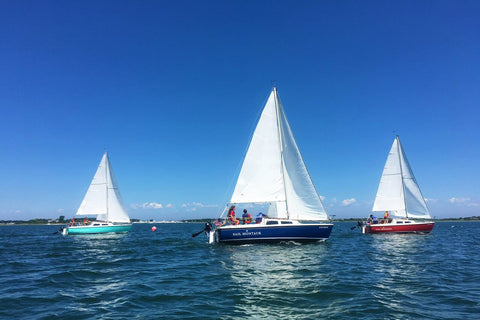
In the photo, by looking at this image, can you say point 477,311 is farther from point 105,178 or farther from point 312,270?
point 105,178

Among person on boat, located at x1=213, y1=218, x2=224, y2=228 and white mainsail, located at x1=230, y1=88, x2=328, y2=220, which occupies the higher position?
white mainsail, located at x1=230, y1=88, x2=328, y2=220

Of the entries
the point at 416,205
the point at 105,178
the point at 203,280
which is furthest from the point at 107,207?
the point at 416,205

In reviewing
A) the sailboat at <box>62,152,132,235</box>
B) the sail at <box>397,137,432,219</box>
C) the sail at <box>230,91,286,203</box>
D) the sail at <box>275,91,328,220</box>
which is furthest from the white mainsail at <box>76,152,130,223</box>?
the sail at <box>397,137,432,219</box>

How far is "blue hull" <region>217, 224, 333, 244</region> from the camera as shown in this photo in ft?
78.8

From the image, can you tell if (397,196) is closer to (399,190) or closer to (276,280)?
(399,190)

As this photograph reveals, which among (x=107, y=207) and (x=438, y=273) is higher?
(x=107, y=207)

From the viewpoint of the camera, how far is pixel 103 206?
46969 mm

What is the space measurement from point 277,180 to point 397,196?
23.5 meters

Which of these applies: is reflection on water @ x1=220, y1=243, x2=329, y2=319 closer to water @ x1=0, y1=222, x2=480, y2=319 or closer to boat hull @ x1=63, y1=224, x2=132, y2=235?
water @ x1=0, y1=222, x2=480, y2=319

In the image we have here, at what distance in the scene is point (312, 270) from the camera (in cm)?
1491

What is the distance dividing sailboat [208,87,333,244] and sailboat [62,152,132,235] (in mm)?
27677

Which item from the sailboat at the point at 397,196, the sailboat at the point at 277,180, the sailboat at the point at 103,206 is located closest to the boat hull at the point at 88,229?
the sailboat at the point at 103,206

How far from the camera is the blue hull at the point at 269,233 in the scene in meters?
24.0

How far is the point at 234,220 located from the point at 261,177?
15.1ft
